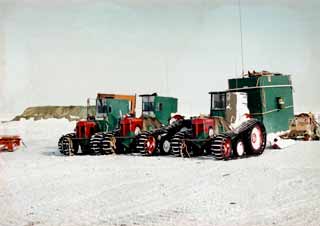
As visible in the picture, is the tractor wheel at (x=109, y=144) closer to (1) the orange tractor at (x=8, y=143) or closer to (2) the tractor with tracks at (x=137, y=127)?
(2) the tractor with tracks at (x=137, y=127)

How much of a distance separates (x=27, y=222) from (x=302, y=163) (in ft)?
14.6

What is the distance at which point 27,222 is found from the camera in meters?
3.61

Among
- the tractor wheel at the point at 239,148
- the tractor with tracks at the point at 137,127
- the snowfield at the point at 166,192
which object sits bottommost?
the snowfield at the point at 166,192

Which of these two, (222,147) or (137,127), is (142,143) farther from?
(222,147)

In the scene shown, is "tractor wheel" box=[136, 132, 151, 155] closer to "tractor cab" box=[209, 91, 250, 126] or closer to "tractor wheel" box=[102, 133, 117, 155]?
"tractor wheel" box=[102, 133, 117, 155]

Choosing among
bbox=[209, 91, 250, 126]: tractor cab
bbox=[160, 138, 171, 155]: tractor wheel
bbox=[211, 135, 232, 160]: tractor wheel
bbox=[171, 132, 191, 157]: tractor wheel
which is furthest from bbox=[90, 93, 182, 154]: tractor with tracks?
bbox=[211, 135, 232, 160]: tractor wheel

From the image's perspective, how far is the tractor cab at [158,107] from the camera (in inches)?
398

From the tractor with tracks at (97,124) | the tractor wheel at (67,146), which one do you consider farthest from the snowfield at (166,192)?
the tractor with tracks at (97,124)

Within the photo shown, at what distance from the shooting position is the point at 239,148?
7.96m

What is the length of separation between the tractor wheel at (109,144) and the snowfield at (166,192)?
5.24 feet

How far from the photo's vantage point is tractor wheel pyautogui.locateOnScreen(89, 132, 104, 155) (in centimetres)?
941

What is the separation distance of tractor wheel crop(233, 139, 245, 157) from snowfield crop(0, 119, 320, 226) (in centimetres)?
35

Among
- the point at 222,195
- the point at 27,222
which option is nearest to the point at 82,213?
the point at 27,222

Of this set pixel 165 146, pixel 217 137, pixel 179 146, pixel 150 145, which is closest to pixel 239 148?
pixel 217 137
